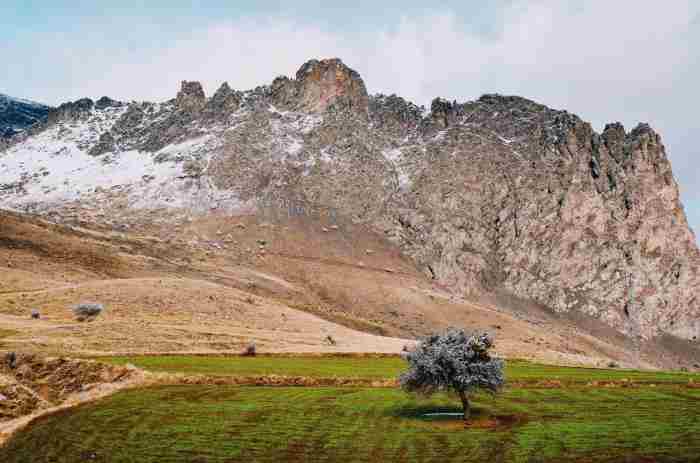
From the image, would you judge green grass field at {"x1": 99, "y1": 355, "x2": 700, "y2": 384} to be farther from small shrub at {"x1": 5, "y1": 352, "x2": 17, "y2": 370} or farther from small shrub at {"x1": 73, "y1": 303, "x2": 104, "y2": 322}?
small shrub at {"x1": 73, "y1": 303, "x2": 104, "y2": 322}

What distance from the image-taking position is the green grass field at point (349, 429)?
29562 millimetres

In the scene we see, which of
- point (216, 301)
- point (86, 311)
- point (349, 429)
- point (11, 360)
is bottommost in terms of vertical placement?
point (11, 360)

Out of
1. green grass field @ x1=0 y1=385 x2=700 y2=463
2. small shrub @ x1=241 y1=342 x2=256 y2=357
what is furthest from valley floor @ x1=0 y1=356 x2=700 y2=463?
small shrub @ x1=241 y1=342 x2=256 y2=357

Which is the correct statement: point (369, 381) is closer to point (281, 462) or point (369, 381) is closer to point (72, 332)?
point (281, 462)

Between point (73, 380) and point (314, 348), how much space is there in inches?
1416

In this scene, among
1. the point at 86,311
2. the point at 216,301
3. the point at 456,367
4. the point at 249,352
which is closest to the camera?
the point at 456,367

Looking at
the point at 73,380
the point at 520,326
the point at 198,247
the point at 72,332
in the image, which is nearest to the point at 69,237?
the point at 198,247

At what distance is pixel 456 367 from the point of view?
36.0m

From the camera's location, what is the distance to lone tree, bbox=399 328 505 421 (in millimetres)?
36219

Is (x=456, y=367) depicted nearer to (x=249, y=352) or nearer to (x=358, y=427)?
(x=358, y=427)

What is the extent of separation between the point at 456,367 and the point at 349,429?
19.5 feet

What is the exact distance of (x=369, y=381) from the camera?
52.1 meters

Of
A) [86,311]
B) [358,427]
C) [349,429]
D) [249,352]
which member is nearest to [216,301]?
[86,311]

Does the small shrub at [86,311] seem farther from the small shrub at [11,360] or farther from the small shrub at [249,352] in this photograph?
the small shrub at [11,360]
